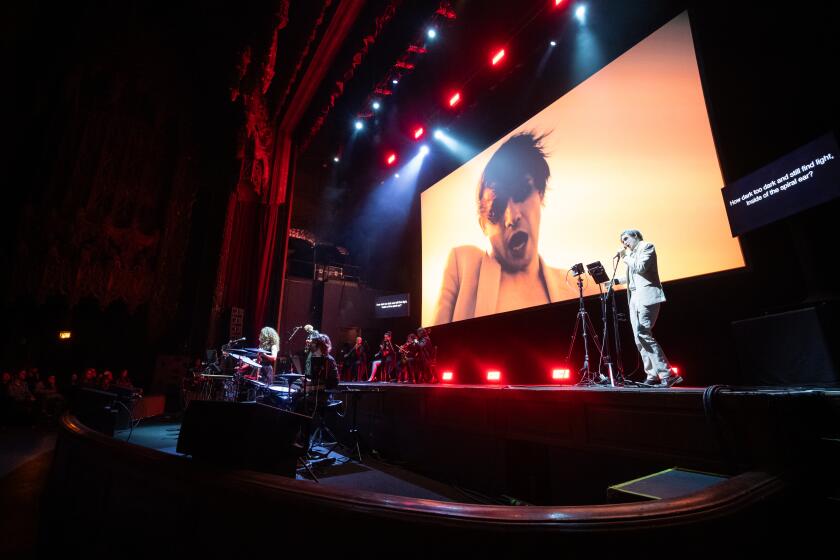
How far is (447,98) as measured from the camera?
8.70m

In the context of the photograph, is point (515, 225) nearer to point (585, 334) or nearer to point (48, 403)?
point (585, 334)

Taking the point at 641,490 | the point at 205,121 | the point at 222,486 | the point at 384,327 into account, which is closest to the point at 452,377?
the point at 384,327

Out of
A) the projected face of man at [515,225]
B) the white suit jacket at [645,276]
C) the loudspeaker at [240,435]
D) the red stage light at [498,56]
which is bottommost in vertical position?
the loudspeaker at [240,435]

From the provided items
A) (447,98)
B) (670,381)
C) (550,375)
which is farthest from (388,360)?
(447,98)

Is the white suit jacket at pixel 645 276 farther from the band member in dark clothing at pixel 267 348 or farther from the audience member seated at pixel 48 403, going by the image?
the audience member seated at pixel 48 403

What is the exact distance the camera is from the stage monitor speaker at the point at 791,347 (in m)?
2.94

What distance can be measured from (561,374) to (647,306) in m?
2.46

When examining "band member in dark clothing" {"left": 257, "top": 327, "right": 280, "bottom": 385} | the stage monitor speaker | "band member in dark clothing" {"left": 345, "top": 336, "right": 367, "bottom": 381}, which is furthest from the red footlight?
"band member in dark clothing" {"left": 345, "top": 336, "right": 367, "bottom": 381}

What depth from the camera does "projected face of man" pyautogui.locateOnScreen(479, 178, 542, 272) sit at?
21.7 feet

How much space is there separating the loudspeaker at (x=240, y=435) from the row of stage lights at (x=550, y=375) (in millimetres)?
4648

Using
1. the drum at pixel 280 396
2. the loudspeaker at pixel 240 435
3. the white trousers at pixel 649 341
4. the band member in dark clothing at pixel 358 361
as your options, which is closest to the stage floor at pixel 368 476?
the drum at pixel 280 396

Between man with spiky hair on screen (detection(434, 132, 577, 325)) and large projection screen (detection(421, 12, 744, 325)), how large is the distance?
64 millimetres

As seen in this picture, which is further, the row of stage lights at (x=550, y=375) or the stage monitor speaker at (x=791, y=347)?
the row of stage lights at (x=550, y=375)

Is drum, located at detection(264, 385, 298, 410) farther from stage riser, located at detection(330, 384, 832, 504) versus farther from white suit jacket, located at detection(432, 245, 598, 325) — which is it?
white suit jacket, located at detection(432, 245, 598, 325)
